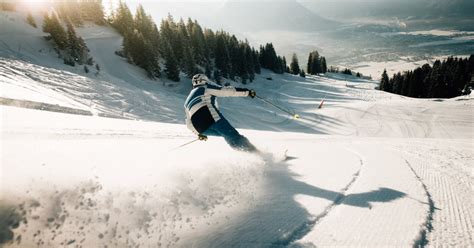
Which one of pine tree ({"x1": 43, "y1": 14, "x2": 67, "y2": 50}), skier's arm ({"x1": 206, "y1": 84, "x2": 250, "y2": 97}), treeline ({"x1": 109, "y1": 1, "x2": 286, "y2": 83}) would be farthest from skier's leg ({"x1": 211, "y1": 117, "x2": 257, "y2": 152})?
pine tree ({"x1": 43, "y1": 14, "x2": 67, "y2": 50})

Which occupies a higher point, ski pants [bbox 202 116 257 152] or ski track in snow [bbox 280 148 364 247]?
ski pants [bbox 202 116 257 152]

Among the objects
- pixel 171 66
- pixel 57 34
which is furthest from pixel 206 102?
pixel 57 34

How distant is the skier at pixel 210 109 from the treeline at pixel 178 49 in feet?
138

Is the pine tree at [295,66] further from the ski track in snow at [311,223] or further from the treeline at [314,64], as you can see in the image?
the ski track in snow at [311,223]

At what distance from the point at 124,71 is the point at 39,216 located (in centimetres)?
4647

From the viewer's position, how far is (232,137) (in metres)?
7.82

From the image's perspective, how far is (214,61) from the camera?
226ft

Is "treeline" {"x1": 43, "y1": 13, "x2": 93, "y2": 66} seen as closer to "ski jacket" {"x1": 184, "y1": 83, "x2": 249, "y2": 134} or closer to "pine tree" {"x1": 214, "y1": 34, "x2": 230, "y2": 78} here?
"pine tree" {"x1": 214, "y1": 34, "x2": 230, "y2": 78}

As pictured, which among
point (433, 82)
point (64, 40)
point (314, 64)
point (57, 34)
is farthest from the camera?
point (314, 64)

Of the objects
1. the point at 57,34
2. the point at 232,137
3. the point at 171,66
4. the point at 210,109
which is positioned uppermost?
the point at 57,34

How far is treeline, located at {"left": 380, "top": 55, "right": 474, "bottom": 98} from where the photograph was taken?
77875 millimetres

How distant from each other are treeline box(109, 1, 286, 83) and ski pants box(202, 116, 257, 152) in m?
42.3

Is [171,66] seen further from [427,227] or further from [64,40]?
[427,227]

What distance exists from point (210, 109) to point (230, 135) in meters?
0.96
